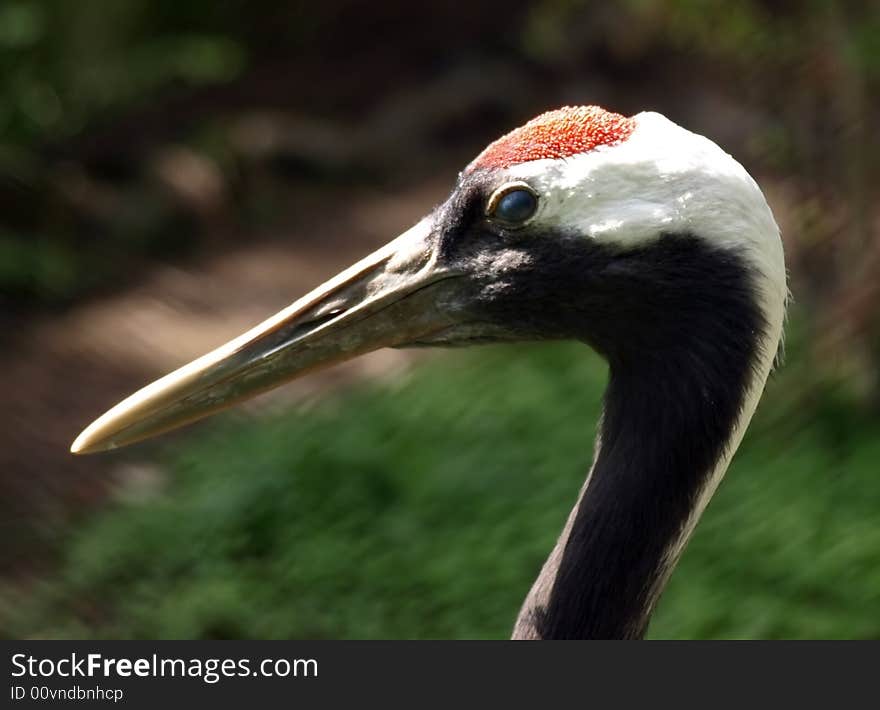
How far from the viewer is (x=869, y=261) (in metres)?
5.58

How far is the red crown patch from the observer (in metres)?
2.52

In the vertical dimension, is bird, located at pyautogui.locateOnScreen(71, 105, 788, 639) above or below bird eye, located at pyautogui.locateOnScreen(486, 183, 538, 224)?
below

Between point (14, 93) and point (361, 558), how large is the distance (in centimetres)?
416

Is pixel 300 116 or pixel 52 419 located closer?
pixel 52 419

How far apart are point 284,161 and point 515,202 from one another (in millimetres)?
7284

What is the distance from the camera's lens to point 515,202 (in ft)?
8.43

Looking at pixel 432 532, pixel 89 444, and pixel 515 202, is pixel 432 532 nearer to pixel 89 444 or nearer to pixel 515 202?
pixel 89 444

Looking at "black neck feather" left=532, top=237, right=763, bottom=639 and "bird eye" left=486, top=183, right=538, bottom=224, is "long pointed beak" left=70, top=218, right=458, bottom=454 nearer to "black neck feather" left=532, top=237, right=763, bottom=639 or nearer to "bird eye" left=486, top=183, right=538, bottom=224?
"bird eye" left=486, top=183, right=538, bottom=224

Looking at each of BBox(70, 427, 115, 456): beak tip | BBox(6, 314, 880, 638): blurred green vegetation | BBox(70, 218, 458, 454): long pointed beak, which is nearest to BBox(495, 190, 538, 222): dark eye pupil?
BBox(70, 218, 458, 454): long pointed beak

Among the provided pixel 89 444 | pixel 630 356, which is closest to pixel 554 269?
pixel 630 356

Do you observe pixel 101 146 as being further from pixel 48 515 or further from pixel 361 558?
pixel 361 558

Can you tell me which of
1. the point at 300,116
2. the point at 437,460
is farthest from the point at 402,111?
the point at 437,460

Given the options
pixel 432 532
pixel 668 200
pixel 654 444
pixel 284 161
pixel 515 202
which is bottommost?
pixel 654 444

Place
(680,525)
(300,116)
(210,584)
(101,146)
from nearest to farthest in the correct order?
(680,525), (210,584), (101,146), (300,116)
